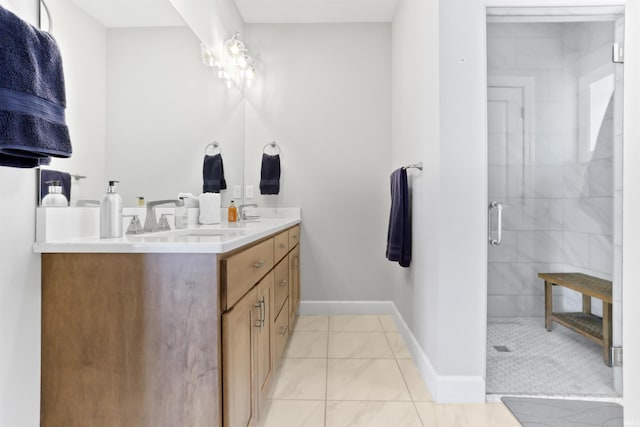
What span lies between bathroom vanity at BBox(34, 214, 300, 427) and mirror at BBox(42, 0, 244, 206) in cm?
35

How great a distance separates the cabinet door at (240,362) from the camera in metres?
1.03

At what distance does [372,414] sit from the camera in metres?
1.58

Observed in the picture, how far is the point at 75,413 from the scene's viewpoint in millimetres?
1018

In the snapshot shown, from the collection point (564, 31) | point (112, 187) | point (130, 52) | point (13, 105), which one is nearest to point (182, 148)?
point (130, 52)

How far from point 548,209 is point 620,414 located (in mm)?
1457

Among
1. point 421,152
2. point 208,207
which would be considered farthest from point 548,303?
point 208,207

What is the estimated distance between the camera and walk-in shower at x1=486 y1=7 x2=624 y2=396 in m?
1.90

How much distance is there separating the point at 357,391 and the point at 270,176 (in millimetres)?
1789

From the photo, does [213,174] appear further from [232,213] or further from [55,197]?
[55,197]

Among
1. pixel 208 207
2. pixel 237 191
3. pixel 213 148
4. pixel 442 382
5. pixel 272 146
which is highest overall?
pixel 272 146

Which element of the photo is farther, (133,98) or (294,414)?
(294,414)

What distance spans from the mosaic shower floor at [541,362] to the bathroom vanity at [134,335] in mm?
1474

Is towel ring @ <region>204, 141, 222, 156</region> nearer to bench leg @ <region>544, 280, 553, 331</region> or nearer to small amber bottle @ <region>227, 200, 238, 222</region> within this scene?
small amber bottle @ <region>227, 200, 238, 222</region>

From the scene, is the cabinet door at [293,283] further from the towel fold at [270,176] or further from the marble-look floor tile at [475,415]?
the marble-look floor tile at [475,415]
